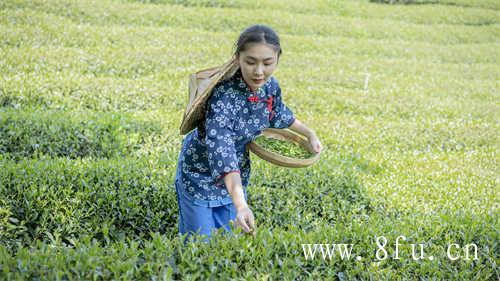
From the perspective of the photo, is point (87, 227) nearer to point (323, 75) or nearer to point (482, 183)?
point (482, 183)

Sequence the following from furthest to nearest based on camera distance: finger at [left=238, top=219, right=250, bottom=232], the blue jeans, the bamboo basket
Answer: the blue jeans
the bamboo basket
finger at [left=238, top=219, right=250, bottom=232]

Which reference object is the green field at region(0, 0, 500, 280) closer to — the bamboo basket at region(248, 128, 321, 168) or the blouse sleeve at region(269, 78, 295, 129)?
the bamboo basket at region(248, 128, 321, 168)

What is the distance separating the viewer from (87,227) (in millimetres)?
4680

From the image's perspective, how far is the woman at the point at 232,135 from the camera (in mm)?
3199

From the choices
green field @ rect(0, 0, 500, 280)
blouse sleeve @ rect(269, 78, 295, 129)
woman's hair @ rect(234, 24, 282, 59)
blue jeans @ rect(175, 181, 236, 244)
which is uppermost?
woman's hair @ rect(234, 24, 282, 59)

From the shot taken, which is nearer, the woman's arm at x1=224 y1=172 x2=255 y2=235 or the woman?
the woman's arm at x1=224 y1=172 x2=255 y2=235

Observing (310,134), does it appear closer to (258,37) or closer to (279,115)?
(279,115)

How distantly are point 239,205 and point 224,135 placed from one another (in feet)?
1.53

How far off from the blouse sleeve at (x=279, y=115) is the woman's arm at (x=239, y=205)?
837 mm

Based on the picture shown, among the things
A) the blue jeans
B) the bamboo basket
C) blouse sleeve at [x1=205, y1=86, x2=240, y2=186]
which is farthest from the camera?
the blue jeans

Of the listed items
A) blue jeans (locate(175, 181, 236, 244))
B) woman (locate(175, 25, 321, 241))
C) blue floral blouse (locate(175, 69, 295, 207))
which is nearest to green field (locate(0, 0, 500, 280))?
blue jeans (locate(175, 181, 236, 244))

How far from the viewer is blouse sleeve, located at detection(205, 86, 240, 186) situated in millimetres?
3189

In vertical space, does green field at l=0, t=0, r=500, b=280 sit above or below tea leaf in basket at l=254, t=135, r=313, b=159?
below

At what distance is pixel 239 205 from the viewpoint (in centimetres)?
301
